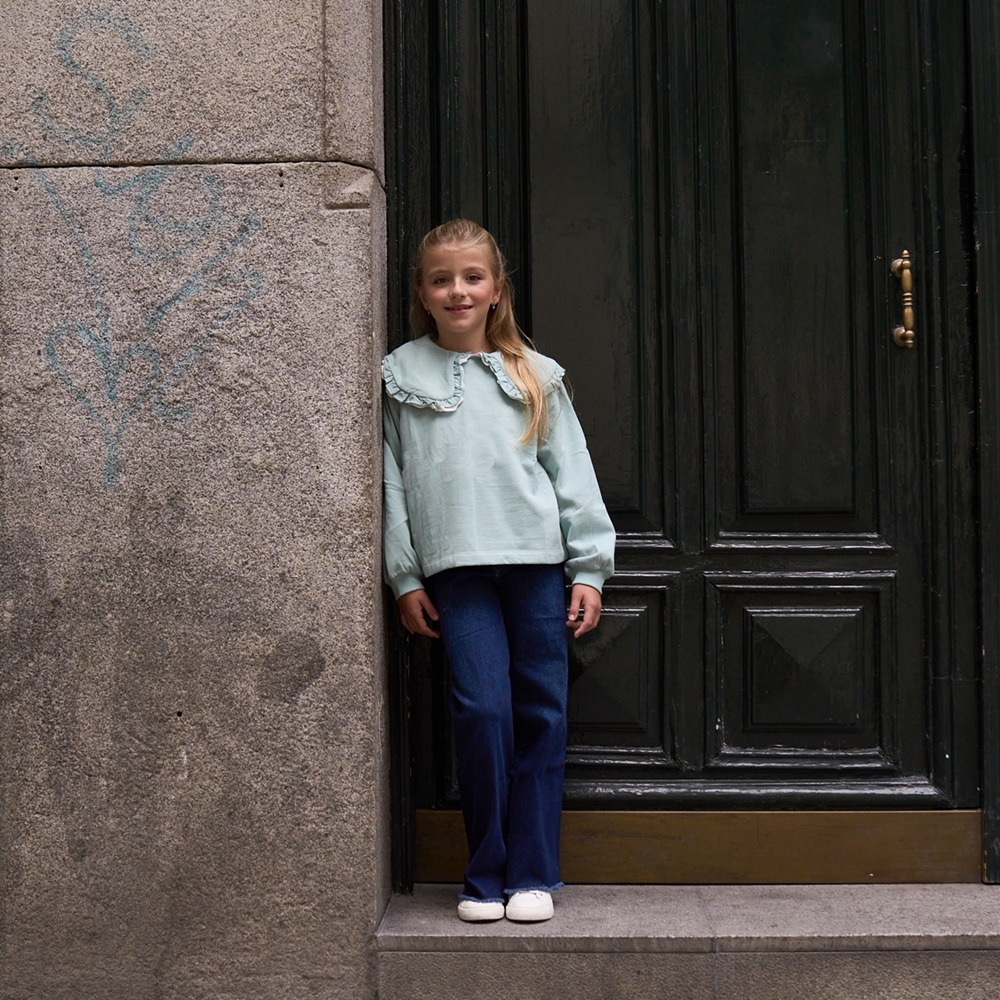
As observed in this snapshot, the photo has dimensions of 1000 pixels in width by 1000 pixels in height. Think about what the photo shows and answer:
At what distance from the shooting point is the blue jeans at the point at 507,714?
3.12 metres

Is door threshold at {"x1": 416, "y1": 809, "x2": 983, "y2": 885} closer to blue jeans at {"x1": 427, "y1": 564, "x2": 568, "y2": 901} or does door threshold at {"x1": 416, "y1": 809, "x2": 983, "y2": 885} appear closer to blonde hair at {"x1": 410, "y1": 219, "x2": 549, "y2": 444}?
blue jeans at {"x1": 427, "y1": 564, "x2": 568, "y2": 901}

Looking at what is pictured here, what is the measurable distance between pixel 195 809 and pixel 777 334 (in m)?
2.08

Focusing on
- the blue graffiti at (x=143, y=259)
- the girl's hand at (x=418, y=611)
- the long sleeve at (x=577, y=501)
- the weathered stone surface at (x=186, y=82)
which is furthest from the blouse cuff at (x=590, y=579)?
the weathered stone surface at (x=186, y=82)

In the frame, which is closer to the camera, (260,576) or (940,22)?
(260,576)

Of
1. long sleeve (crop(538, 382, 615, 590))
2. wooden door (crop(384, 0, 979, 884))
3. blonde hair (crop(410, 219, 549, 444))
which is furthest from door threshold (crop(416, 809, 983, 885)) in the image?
blonde hair (crop(410, 219, 549, 444))

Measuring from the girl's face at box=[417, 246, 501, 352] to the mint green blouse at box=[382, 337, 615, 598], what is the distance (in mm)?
94

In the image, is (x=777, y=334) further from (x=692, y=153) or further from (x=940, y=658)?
(x=940, y=658)

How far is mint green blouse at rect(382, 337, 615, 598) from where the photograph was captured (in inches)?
123

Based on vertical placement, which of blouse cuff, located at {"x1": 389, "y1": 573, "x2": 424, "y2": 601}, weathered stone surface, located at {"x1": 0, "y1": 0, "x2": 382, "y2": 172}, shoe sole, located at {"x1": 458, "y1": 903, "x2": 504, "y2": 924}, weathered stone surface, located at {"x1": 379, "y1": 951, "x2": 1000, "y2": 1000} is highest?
weathered stone surface, located at {"x1": 0, "y1": 0, "x2": 382, "y2": 172}

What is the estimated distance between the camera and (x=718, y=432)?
3504mm

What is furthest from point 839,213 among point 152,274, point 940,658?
point 152,274

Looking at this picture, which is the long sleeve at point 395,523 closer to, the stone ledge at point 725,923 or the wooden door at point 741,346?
the wooden door at point 741,346

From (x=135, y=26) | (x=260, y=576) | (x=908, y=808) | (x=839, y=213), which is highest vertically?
(x=135, y=26)

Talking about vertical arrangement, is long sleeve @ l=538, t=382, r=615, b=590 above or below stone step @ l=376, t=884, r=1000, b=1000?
above
